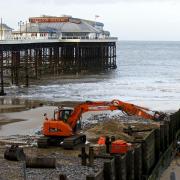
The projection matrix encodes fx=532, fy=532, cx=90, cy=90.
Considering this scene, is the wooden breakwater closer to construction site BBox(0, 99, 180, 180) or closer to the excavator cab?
construction site BBox(0, 99, 180, 180)

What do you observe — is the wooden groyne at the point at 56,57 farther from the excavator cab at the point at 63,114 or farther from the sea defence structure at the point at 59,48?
the excavator cab at the point at 63,114

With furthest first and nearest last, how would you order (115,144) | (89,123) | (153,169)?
(89,123) → (115,144) → (153,169)

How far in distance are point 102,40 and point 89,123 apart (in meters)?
68.5

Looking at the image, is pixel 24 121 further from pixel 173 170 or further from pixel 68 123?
pixel 173 170

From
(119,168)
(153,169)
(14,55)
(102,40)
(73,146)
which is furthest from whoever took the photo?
(102,40)

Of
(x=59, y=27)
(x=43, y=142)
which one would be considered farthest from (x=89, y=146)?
(x=59, y=27)

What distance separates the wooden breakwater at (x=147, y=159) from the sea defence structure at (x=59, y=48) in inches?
1881

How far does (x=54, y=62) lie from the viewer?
287ft

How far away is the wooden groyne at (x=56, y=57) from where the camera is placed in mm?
72750

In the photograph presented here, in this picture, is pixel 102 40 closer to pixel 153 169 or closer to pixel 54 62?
pixel 54 62

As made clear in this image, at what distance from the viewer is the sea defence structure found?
3088 inches

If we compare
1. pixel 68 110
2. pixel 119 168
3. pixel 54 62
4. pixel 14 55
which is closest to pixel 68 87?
pixel 14 55

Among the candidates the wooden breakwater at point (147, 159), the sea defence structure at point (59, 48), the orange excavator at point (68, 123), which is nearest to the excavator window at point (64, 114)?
the orange excavator at point (68, 123)

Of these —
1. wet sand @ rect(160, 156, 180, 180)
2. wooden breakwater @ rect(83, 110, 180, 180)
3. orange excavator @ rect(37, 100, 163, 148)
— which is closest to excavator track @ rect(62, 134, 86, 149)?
orange excavator @ rect(37, 100, 163, 148)
